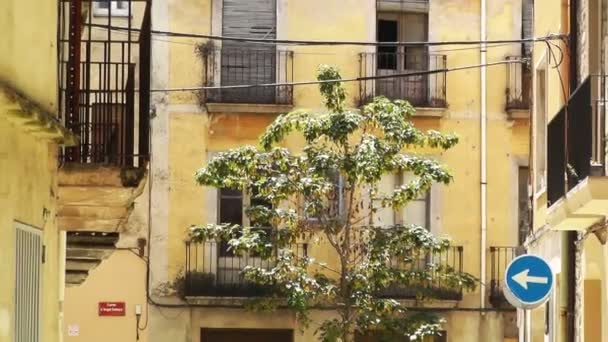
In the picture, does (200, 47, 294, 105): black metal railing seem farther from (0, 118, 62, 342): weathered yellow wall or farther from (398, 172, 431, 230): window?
(0, 118, 62, 342): weathered yellow wall

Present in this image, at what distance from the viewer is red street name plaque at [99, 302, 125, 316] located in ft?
98.6

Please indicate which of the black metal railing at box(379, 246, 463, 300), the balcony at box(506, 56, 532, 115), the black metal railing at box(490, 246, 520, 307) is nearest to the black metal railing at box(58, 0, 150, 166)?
the black metal railing at box(379, 246, 463, 300)

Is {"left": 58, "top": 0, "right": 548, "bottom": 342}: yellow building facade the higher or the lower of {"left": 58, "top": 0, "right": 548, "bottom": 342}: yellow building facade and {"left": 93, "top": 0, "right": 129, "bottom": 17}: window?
the lower

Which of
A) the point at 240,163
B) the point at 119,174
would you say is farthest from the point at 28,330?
the point at 240,163

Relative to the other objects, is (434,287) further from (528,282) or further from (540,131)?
(528,282)

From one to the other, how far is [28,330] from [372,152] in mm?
13282

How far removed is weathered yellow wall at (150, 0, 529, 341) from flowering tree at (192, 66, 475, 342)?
531 centimetres

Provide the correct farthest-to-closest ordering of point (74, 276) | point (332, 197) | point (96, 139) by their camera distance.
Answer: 1. point (332, 197)
2. point (74, 276)
3. point (96, 139)

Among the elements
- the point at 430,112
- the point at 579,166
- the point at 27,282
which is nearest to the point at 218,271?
the point at 430,112

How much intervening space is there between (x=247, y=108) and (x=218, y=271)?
337 cm

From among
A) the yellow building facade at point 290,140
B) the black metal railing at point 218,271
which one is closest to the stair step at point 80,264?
the black metal railing at point 218,271

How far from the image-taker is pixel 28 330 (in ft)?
38.2

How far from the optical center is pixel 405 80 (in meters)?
30.5

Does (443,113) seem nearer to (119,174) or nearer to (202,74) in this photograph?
(202,74)
